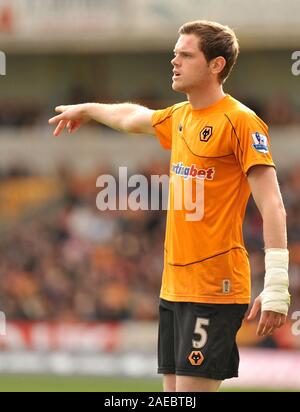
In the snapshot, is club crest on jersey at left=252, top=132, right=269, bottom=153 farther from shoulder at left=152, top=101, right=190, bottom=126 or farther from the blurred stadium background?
the blurred stadium background

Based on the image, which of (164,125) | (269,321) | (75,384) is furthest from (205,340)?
(75,384)

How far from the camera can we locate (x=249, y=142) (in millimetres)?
6676

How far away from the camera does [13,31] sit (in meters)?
24.2

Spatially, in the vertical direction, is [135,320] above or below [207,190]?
above

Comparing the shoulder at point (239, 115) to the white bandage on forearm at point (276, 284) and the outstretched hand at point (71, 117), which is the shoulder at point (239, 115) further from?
the outstretched hand at point (71, 117)

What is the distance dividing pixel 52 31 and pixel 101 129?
221cm

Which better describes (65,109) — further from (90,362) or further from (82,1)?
(82,1)

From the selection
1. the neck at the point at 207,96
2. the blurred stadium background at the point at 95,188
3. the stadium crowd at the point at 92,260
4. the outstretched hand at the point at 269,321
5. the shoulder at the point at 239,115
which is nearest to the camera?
the outstretched hand at the point at 269,321

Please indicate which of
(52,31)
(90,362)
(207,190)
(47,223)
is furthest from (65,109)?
(52,31)

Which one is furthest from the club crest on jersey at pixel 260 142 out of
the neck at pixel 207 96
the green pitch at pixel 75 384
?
the green pitch at pixel 75 384

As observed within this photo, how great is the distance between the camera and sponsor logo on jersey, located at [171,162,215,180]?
686 cm

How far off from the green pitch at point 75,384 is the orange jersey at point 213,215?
887cm

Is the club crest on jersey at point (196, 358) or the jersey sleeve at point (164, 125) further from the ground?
the jersey sleeve at point (164, 125)

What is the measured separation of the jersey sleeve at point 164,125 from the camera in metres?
7.35
